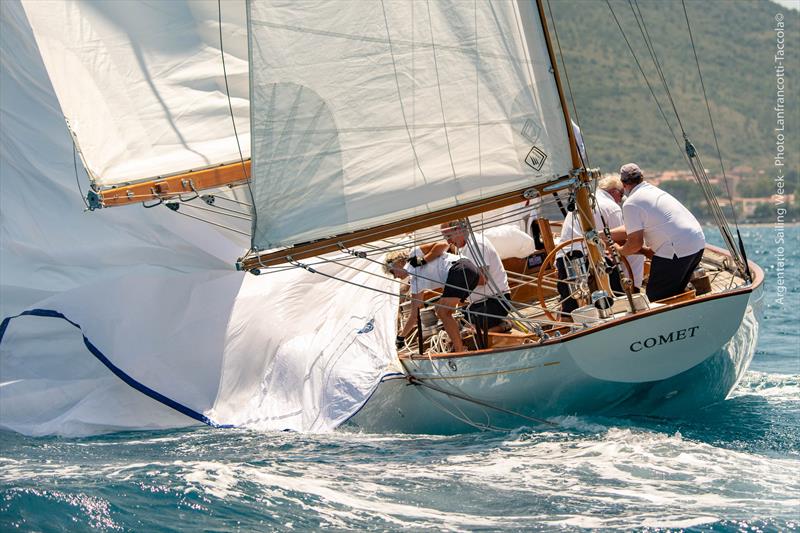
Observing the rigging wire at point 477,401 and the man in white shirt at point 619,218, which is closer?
the rigging wire at point 477,401

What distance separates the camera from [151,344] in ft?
33.7

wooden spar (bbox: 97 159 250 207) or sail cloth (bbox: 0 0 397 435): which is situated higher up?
wooden spar (bbox: 97 159 250 207)

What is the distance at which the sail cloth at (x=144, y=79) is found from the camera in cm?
1052

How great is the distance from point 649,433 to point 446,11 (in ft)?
9.50

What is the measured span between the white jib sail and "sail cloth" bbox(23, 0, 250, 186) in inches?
138

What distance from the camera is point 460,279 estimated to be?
8.03 metres

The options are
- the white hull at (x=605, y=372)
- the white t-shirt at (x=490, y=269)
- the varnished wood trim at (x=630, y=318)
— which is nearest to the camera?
the varnished wood trim at (x=630, y=318)

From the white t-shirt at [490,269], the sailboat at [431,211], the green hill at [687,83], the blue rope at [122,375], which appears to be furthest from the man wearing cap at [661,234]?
the green hill at [687,83]

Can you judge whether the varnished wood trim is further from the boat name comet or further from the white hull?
the boat name comet

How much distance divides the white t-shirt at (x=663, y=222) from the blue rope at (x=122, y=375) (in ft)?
11.5

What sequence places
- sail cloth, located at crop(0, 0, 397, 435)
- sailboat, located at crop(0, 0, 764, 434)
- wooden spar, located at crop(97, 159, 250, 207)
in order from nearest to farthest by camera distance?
sailboat, located at crop(0, 0, 764, 434)
sail cloth, located at crop(0, 0, 397, 435)
wooden spar, located at crop(97, 159, 250, 207)

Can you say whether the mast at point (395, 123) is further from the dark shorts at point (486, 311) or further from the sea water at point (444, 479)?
the sea water at point (444, 479)

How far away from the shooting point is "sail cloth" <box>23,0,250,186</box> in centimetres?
1052

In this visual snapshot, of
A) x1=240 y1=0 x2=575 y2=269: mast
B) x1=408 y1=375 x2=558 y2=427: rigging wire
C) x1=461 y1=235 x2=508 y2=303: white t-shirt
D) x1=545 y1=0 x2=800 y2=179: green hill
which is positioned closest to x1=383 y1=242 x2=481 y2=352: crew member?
x1=461 y1=235 x2=508 y2=303: white t-shirt
